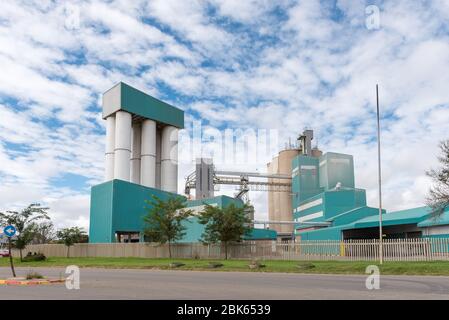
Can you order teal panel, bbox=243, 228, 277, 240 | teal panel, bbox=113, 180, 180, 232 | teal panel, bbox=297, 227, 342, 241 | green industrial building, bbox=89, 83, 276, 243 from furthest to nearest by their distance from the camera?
teal panel, bbox=243, 228, 277, 240, teal panel, bbox=297, 227, 342, 241, green industrial building, bbox=89, 83, 276, 243, teal panel, bbox=113, 180, 180, 232

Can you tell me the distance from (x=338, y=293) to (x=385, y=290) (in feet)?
6.52

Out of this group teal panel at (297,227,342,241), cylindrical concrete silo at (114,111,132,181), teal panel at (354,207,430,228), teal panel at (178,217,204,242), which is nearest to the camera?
teal panel at (354,207,430,228)

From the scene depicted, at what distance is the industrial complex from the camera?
2035 inches

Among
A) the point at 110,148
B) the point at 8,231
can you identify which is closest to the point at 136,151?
the point at 110,148

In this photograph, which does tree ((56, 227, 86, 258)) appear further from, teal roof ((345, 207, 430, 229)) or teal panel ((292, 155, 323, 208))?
teal panel ((292, 155, 323, 208))

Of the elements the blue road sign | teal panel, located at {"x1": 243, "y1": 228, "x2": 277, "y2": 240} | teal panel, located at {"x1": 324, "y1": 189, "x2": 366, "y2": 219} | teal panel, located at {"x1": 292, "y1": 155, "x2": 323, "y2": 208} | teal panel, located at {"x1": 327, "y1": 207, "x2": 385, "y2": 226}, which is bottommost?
teal panel, located at {"x1": 243, "y1": 228, "x2": 277, "y2": 240}

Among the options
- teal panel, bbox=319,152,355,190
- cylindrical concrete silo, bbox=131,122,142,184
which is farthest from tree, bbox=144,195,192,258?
teal panel, bbox=319,152,355,190

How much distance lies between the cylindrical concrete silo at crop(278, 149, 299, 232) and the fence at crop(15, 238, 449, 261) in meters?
49.3

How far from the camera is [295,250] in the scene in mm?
36375

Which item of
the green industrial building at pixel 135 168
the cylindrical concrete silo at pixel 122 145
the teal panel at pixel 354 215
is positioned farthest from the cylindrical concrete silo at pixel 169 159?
the teal panel at pixel 354 215

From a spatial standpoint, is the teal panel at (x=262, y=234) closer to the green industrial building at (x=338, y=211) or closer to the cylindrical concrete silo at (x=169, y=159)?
the green industrial building at (x=338, y=211)

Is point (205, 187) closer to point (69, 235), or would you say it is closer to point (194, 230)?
point (194, 230)

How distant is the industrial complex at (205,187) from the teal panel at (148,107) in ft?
0.48
